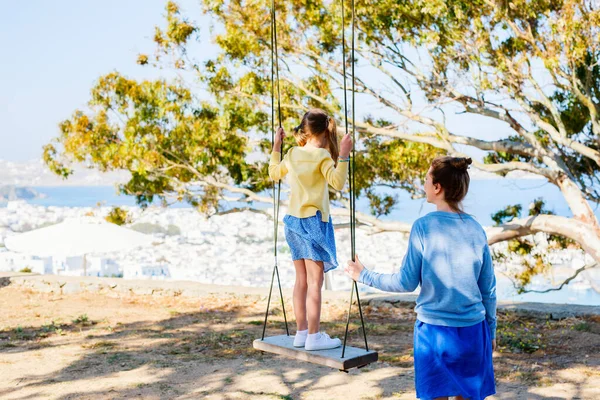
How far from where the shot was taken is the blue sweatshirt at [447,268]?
2.66m

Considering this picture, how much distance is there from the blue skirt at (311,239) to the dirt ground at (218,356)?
5.05 feet

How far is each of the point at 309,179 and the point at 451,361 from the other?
1294 millimetres

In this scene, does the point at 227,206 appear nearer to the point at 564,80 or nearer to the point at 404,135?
the point at 404,135

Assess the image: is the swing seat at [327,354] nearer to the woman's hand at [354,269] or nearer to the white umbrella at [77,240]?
the woman's hand at [354,269]

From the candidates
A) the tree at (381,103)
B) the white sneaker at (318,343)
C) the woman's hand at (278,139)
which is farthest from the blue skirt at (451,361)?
the tree at (381,103)

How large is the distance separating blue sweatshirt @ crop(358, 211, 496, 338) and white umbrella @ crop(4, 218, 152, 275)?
832 cm

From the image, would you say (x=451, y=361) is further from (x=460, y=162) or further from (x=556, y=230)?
(x=556, y=230)

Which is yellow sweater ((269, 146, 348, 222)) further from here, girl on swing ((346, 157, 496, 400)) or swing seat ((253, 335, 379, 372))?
girl on swing ((346, 157, 496, 400))

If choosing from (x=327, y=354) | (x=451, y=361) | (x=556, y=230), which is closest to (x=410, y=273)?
(x=451, y=361)

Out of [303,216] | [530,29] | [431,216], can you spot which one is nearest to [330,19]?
[530,29]

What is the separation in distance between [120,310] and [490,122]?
5759mm

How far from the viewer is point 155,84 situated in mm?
11898

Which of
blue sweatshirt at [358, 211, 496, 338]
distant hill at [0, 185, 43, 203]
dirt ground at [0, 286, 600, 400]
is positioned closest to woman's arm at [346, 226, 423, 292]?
blue sweatshirt at [358, 211, 496, 338]

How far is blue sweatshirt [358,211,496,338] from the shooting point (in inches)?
105
